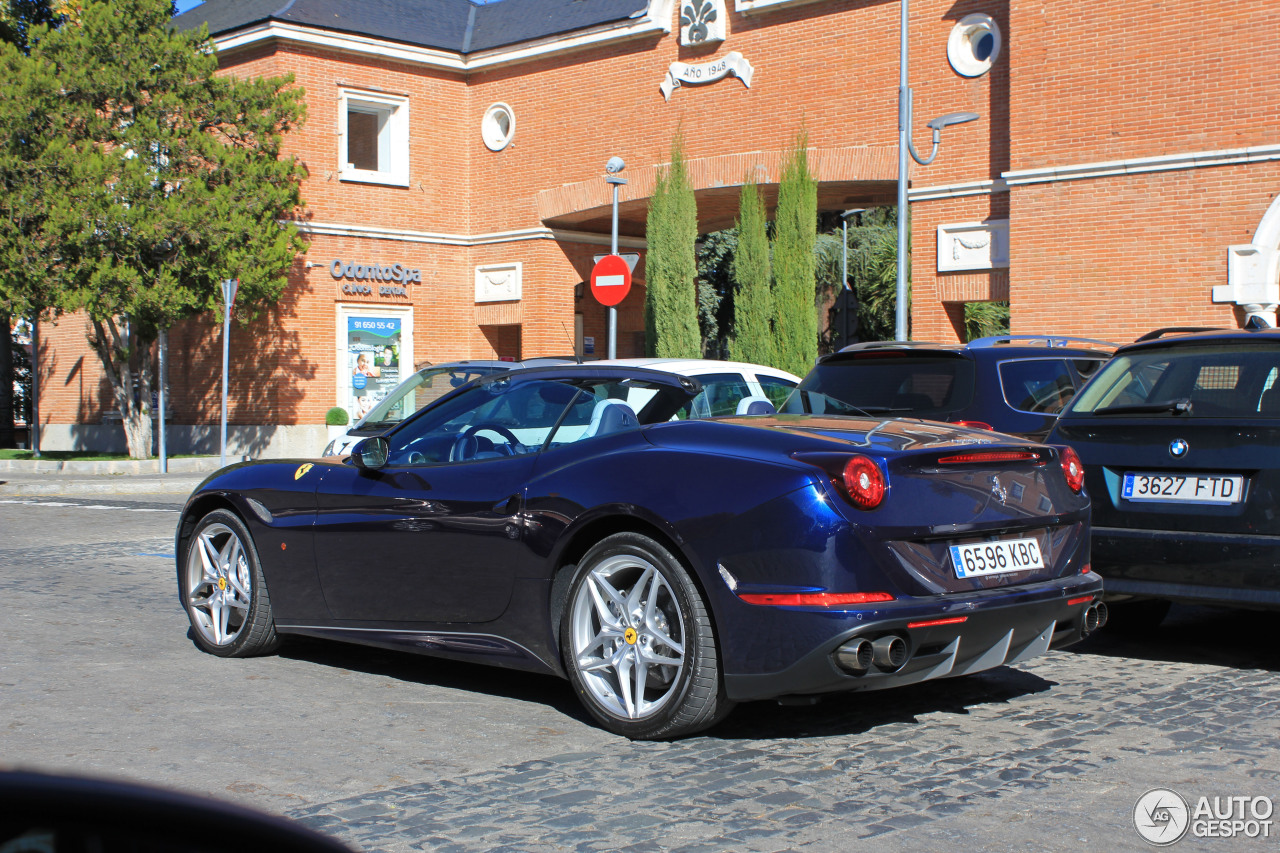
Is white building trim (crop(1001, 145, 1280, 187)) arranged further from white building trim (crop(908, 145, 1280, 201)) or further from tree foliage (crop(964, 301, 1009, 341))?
tree foliage (crop(964, 301, 1009, 341))

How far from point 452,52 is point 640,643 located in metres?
24.0

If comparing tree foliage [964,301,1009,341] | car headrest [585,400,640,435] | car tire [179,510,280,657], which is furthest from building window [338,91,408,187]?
car headrest [585,400,640,435]

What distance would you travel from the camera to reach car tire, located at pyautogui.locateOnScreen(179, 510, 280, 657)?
629 cm

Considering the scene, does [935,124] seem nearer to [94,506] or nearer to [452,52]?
[452,52]

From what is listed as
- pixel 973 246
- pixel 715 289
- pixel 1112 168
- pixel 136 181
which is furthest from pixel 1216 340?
pixel 715 289

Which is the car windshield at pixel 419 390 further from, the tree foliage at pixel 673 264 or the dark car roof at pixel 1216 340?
the tree foliage at pixel 673 264

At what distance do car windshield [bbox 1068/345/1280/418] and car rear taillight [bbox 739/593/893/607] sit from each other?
262 cm

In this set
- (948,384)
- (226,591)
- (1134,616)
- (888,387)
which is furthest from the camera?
(888,387)

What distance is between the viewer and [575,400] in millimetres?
5660

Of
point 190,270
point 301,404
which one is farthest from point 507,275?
point 190,270

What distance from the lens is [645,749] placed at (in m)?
4.66

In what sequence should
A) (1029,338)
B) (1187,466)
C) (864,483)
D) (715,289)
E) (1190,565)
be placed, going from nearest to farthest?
(864,483)
(1190,565)
(1187,466)
(1029,338)
(715,289)

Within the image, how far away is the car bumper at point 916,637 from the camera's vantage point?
4289mm

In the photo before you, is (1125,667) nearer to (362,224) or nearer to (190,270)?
(190,270)
